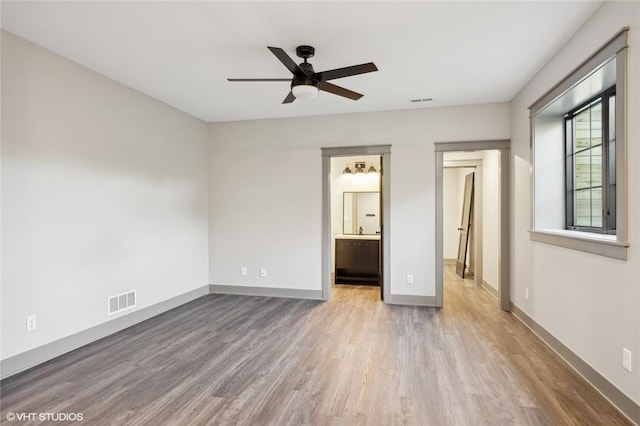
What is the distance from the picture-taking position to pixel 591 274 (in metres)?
2.42

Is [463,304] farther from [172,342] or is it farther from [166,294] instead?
[166,294]

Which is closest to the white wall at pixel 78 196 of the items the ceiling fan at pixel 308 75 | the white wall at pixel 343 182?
the ceiling fan at pixel 308 75

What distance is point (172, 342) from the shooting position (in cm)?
328

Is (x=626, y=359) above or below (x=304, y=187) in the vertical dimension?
below

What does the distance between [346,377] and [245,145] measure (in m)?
3.83

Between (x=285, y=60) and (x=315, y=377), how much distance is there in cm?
246

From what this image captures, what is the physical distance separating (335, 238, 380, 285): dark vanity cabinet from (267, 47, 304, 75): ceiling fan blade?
3.75 m

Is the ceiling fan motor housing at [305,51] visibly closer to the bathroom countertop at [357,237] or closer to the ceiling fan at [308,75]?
the ceiling fan at [308,75]

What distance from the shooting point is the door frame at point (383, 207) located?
183 inches

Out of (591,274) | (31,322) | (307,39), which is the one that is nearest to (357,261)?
(591,274)

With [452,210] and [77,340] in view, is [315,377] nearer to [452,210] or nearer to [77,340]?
[77,340]

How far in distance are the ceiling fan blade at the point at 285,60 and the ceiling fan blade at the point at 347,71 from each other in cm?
15

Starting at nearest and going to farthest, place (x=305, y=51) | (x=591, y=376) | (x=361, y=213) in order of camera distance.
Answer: (x=591, y=376), (x=305, y=51), (x=361, y=213)

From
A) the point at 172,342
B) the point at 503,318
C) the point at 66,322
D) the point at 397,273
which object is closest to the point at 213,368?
the point at 172,342
